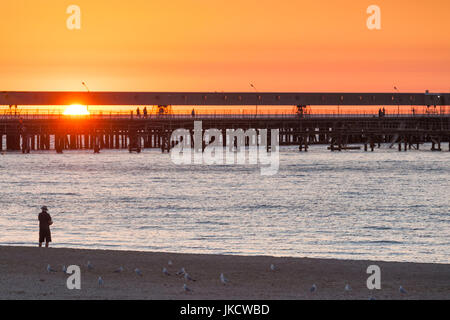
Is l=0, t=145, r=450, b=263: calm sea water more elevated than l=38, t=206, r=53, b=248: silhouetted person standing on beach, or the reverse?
l=38, t=206, r=53, b=248: silhouetted person standing on beach

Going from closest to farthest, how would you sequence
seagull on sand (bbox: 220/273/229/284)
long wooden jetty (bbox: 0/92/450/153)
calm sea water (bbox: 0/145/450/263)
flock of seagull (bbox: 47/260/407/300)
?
flock of seagull (bbox: 47/260/407/300)
seagull on sand (bbox: 220/273/229/284)
calm sea water (bbox: 0/145/450/263)
long wooden jetty (bbox: 0/92/450/153)

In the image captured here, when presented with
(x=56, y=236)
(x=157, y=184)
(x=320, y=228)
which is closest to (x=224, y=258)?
(x=56, y=236)

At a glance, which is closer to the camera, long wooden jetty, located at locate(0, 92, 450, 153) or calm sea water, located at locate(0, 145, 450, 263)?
calm sea water, located at locate(0, 145, 450, 263)

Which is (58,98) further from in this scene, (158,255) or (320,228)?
(158,255)

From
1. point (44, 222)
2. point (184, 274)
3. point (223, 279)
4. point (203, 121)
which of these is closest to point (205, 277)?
point (184, 274)

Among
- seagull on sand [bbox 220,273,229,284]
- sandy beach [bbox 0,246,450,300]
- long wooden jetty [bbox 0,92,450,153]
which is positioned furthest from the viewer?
long wooden jetty [bbox 0,92,450,153]

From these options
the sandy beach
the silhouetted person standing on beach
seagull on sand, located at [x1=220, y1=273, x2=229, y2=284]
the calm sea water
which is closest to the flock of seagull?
seagull on sand, located at [x1=220, y1=273, x2=229, y2=284]

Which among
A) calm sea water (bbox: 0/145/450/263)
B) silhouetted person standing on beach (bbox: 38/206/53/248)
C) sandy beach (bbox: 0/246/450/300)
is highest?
silhouetted person standing on beach (bbox: 38/206/53/248)

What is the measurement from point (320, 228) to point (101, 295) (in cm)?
2037

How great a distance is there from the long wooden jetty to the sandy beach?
10227cm

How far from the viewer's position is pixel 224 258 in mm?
25828

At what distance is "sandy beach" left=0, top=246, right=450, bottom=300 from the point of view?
1967cm

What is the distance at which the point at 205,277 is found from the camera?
2194 cm

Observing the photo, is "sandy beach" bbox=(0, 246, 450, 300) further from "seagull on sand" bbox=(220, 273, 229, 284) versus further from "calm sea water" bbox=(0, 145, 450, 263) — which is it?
"calm sea water" bbox=(0, 145, 450, 263)
